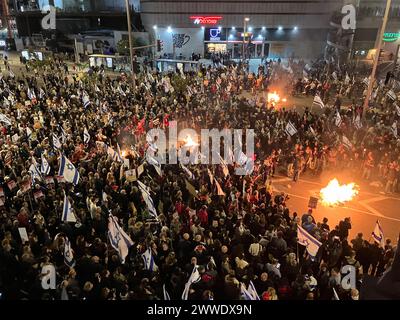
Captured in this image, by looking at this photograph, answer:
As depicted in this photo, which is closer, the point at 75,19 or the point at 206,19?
the point at 206,19

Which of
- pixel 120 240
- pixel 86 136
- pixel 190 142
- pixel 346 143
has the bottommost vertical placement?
pixel 190 142

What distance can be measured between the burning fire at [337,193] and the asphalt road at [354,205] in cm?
20

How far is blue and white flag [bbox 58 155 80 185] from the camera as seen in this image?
11.5 meters

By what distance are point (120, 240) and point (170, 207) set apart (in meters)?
2.81

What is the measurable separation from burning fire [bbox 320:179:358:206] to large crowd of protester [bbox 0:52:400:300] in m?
1.05

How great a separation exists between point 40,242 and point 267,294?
6179mm

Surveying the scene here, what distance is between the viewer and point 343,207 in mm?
13523

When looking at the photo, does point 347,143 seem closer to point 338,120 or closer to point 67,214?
point 338,120

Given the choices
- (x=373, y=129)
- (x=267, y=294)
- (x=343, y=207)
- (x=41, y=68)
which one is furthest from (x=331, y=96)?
(x=41, y=68)

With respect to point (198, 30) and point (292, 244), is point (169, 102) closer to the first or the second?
point (292, 244)

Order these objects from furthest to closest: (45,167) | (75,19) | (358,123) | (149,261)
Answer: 1. (75,19)
2. (358,123)
3. (45,167)
4. (149,261)

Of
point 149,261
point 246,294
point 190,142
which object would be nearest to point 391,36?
point 190,142

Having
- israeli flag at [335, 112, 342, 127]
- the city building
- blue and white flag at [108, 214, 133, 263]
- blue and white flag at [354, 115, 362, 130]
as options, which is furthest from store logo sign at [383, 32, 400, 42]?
blue and white flag at [108, 214, 133, 263]

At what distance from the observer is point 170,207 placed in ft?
36.2
